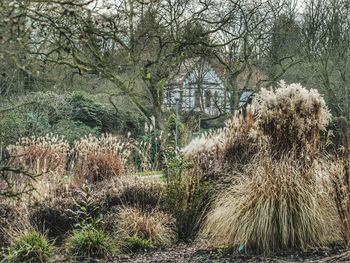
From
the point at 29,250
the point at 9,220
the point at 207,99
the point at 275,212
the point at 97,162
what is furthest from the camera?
the point at 207,99

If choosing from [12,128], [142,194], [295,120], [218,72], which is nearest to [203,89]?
[218,72]

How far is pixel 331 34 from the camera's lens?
19.1 meters

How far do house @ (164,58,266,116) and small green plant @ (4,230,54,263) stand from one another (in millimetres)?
13244

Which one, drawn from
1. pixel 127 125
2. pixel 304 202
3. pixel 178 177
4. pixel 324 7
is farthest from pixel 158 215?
pixel 324 7

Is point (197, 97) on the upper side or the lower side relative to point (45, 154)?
upper

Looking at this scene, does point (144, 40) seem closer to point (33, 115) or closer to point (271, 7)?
point (33, 115)

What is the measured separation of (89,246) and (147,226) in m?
0.86

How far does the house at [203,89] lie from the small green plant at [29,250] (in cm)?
1324

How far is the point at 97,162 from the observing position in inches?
352

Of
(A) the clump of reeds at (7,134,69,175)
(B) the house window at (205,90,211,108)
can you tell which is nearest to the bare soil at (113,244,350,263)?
(A) the clump of reeds at (7,134,69,175)

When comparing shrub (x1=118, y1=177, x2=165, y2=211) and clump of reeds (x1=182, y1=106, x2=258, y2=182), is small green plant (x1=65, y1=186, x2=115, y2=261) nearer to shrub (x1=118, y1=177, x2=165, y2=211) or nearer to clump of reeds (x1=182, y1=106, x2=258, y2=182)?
shrub (x1=118, y1=177, x2=165, y2=211)

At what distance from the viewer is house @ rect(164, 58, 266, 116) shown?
2002cm

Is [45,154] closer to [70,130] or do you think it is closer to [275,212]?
[275,212]

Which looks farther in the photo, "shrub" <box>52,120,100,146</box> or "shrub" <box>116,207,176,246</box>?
"shrub" <box>52,120,100,146</box>
